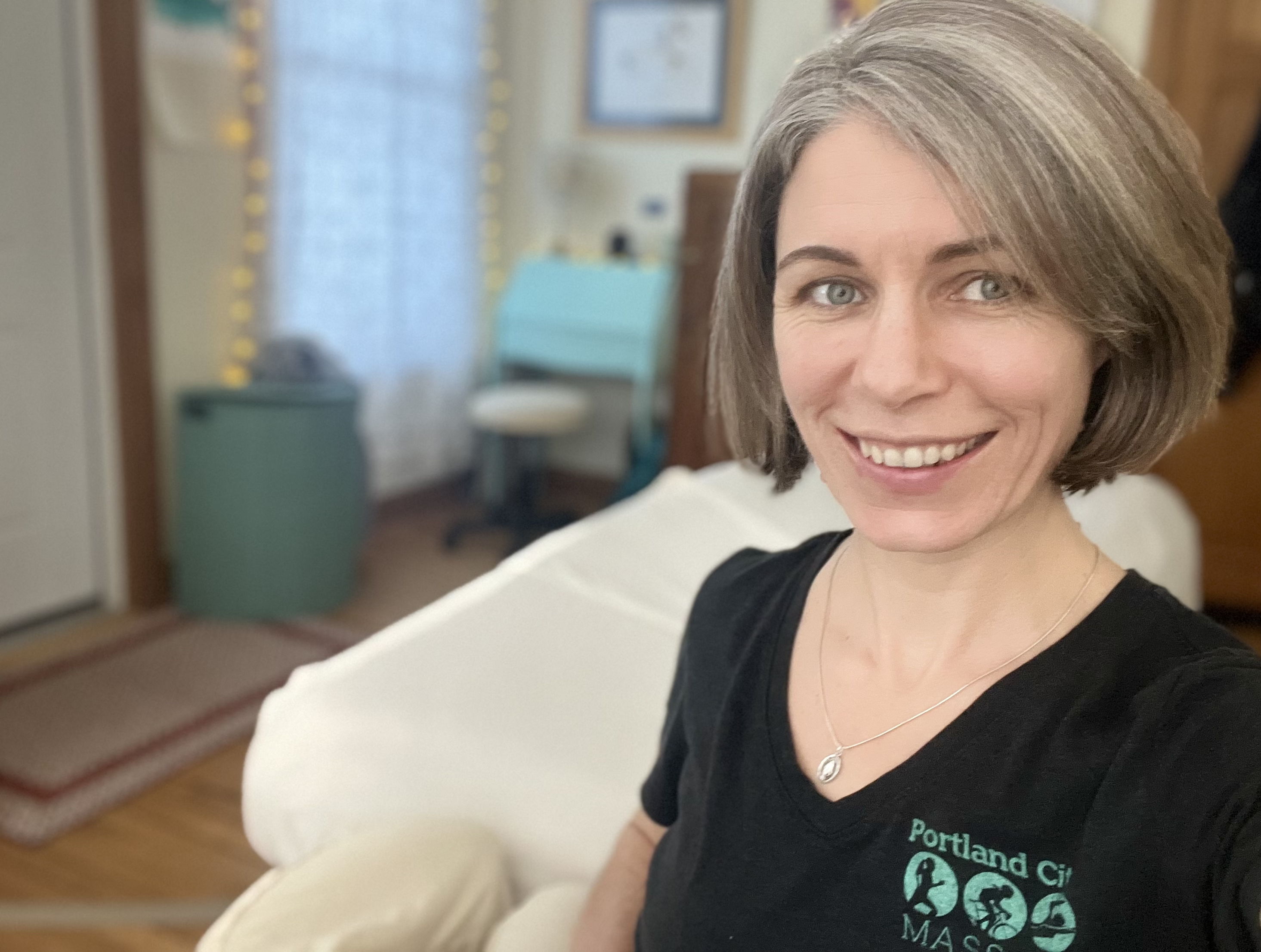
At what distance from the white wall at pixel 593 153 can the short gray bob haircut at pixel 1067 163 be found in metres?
3.26

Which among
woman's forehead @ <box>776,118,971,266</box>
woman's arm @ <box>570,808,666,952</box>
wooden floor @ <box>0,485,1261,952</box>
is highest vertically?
woman's forehead @ <box>776,118,971,266</box>

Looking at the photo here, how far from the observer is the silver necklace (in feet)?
2.27

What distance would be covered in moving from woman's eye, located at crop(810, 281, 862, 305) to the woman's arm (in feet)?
1.60

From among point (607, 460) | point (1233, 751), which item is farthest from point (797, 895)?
point (607, 460)

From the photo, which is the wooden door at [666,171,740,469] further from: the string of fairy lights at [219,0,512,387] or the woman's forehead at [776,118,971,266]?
the woman's forehead at [776,118,971,266]

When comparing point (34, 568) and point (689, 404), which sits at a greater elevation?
point (689, 404)

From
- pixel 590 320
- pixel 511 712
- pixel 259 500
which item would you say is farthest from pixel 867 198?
pixel 590 320

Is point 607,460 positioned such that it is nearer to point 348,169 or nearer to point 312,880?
point 348,169

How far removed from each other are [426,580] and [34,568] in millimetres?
1092

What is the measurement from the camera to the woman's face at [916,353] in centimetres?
61

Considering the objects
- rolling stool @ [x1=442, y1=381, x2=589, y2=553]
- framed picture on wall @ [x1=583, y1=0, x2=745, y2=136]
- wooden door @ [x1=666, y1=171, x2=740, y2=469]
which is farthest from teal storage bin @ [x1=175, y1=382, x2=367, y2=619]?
framed picture on wall @ [x1=583, y1=0, x2=745, y2=136]

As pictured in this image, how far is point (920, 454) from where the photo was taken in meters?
0.65

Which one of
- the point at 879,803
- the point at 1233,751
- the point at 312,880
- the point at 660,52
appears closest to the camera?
the point at 1233,751

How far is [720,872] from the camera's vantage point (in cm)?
76
